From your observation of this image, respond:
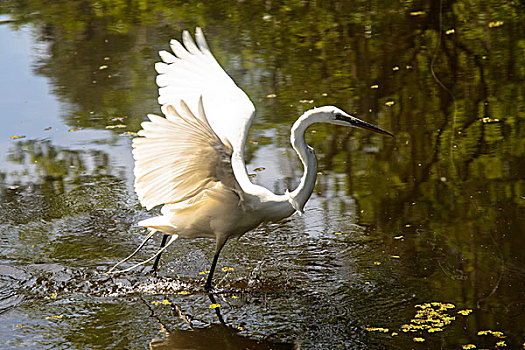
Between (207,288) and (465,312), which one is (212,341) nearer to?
(207,288)

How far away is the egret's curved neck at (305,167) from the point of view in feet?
15.6

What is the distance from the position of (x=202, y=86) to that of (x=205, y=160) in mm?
1400

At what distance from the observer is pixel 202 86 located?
18.5 feet

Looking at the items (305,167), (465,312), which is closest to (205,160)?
(305,167)

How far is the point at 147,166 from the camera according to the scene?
14.1 feet

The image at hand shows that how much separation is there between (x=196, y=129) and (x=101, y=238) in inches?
74.6

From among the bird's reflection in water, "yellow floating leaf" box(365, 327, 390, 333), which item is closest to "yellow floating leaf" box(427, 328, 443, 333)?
"yellow floating leaf" box(365, 327, 390, 333)

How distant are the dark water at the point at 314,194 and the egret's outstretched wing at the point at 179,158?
71cm

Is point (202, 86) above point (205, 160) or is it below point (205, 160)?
above

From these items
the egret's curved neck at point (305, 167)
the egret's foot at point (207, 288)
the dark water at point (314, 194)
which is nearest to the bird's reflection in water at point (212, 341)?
the dark water at point (314, 194)

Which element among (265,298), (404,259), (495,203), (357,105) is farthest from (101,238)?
(357,105)

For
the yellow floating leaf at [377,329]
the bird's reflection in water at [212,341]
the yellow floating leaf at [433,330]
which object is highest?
the yellow floating leaf at [433,330]

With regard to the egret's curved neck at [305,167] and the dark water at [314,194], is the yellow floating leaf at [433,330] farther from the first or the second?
the egret's curved neck at [305,167]

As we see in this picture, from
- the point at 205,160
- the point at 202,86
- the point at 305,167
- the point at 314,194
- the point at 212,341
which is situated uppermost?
the point at 202,86
